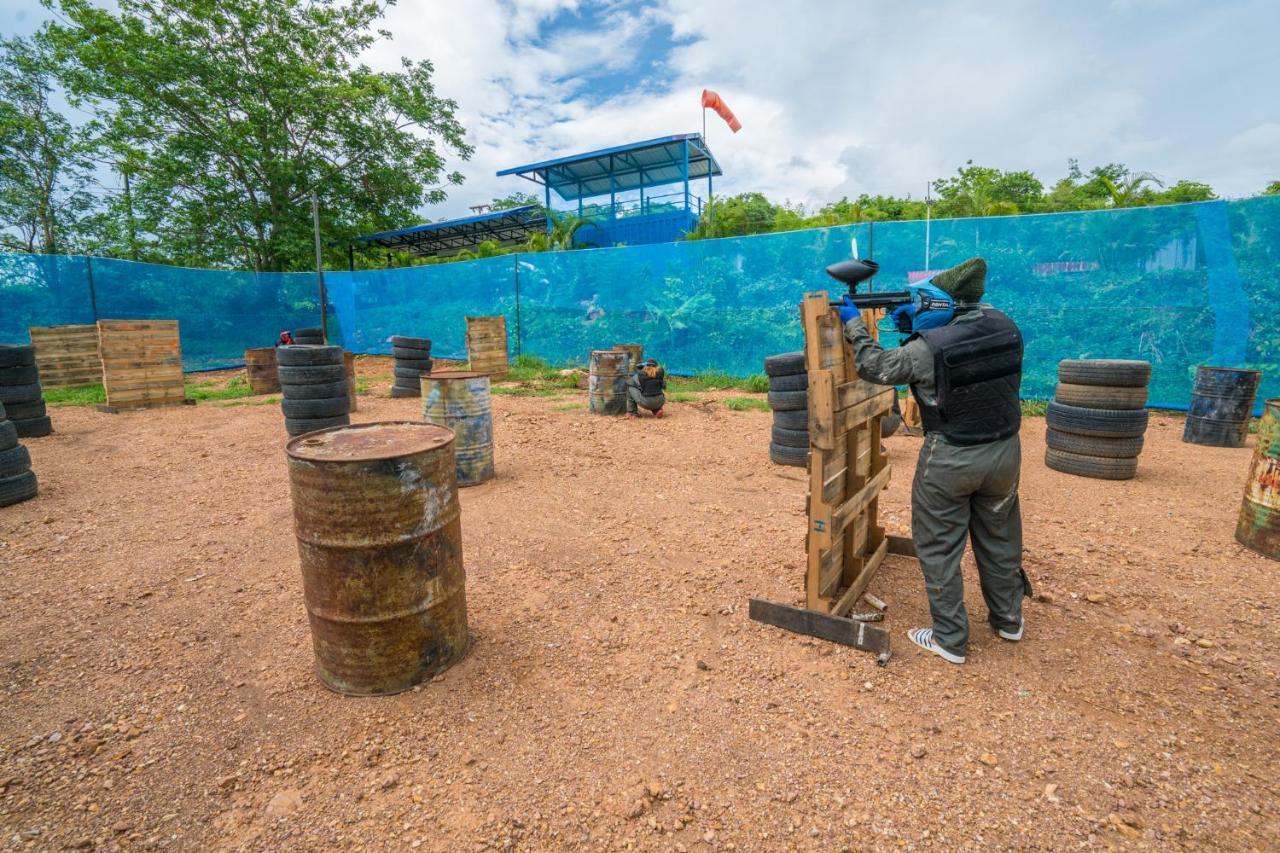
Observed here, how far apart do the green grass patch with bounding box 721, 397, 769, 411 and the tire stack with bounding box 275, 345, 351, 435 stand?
234 inches

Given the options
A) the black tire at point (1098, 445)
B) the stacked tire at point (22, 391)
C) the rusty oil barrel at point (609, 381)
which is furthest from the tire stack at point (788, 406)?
the stacked tire at point (22, 391)

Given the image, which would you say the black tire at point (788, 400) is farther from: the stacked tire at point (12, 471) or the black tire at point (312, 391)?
the stacked tire at point (12, 471)

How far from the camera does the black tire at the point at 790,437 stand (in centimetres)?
673

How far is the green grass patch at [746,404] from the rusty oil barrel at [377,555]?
25.3 ft

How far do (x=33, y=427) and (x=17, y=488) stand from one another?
392 centimetres

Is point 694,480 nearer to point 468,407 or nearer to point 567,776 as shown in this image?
point 468,407

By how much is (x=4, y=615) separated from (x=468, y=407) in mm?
3471

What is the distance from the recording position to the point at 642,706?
2852mm

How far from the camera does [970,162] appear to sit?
2934cm

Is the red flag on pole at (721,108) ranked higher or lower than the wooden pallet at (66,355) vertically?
higher

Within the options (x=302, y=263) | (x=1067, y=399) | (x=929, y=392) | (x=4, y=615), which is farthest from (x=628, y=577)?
(x=302, y=263)

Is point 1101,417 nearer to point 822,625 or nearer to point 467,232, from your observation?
point 822,625

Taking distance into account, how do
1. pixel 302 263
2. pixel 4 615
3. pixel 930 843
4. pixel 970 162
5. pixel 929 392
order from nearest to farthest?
1. pixel 930 843
2. pixel 929 392
3. pixel 4 615
4. pixel 302 263
5. pixel 970 162

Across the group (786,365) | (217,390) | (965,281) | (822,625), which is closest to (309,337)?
(217,390)
